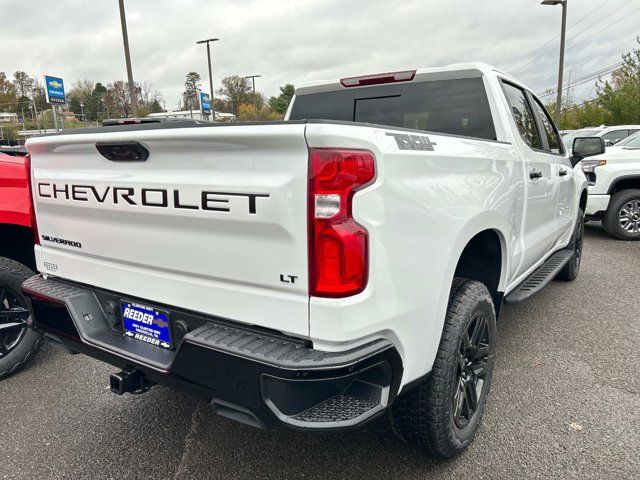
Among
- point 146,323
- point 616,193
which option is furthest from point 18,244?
point 616,193

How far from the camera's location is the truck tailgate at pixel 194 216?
5.31 ft

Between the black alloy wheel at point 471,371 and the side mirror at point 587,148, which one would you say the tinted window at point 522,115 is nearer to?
Result: the side mirror at point 587,148

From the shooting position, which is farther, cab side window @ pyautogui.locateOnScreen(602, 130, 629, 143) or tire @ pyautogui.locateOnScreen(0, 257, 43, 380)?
cab side window @ pyautogui.locateOnScreen(602, 130, 629, 143)

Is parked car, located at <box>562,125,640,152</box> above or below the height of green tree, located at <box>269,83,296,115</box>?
below

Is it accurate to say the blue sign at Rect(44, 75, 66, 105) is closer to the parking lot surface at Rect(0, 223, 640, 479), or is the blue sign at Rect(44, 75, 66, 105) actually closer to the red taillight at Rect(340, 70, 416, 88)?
the parking lot surface at Rect(0, 223, 640, 479)

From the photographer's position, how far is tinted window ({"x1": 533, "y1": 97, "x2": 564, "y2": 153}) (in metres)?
3.97

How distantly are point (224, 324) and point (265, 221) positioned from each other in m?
0.49

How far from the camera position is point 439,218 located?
193 centimetres

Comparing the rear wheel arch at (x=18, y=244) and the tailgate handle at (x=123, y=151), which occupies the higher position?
the tailgate handle at (x=123, y=151)

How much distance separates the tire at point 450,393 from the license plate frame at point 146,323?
3.49ft

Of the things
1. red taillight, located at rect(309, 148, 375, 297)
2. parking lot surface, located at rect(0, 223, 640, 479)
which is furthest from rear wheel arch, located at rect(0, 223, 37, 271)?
red taillight, located at rect(309, 148, 375, 297)

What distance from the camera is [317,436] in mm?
2604

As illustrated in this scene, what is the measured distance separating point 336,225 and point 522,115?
97.8 inches

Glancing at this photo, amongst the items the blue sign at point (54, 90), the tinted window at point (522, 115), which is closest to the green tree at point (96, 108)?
the blue sign at point (54, 90)
